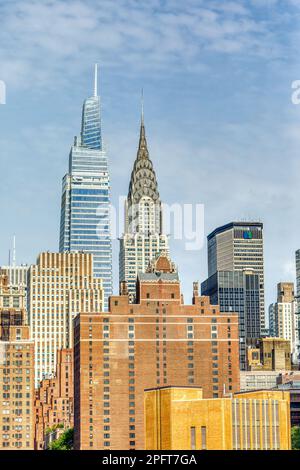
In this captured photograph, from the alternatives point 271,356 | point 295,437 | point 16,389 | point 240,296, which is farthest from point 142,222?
point 295,437

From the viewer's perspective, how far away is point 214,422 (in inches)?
2163

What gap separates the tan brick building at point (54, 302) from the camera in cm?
17000

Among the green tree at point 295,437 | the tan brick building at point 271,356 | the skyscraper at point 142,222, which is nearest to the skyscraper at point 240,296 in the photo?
the skyscraper at point 142,222

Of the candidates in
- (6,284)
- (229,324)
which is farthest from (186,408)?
(6,284)

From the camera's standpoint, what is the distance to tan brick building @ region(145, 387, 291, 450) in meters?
54.5

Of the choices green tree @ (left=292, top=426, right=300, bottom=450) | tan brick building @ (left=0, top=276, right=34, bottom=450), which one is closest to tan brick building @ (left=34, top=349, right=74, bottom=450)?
tan brick building @ (left=0, top=276, right=34, bottom=450)

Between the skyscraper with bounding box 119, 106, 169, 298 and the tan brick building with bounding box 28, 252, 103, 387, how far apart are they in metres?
6.43

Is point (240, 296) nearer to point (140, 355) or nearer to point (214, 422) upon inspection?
point (140, 355)

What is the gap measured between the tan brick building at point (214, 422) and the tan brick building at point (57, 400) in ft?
244

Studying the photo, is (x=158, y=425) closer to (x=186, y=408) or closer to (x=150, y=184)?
(x=186, y=408)

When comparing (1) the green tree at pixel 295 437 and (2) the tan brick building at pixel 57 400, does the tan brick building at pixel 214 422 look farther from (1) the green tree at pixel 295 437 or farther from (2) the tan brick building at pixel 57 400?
(2) the tan brick building at pixel 57 400

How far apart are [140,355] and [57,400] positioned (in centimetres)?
2744

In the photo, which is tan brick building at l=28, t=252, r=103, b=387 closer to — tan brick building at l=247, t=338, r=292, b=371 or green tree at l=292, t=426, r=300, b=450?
tan brick building at l=247, t=338, r=292, b=371
